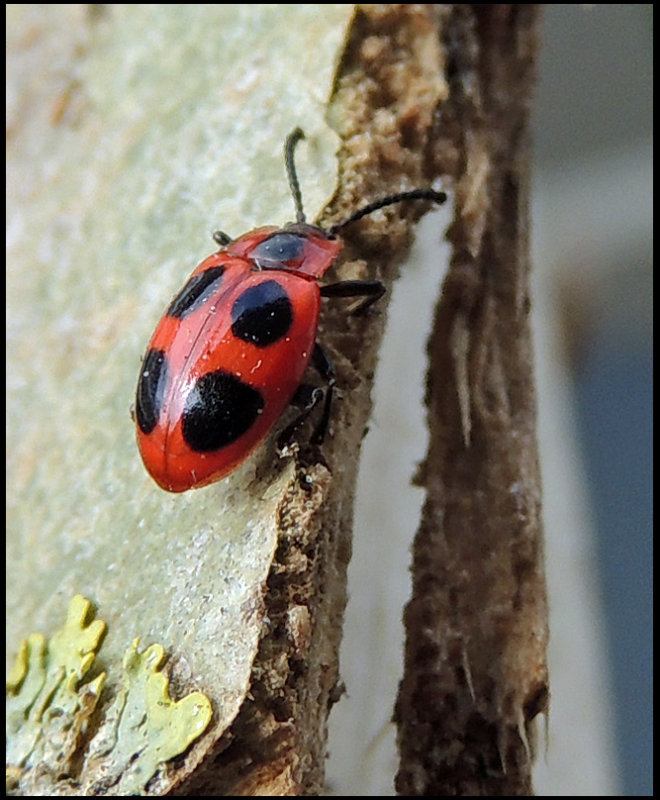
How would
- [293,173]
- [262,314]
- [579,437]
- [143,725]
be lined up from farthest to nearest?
[579,437] → [293,173] → [262,314] → [143,725]

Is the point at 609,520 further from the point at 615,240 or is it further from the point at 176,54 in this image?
the point at 176,54

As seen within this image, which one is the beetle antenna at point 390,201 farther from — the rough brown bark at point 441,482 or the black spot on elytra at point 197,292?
the black spot on elytra at point 197,292

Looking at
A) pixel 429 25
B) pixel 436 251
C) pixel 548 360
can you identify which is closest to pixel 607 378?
pixel 548 360

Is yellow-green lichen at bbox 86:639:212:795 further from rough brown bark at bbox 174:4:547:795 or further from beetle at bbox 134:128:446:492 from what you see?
beetle at bbox 134:128:446:492

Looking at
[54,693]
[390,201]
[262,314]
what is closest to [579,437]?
[390,201]

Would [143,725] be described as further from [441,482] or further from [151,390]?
[441,482]
